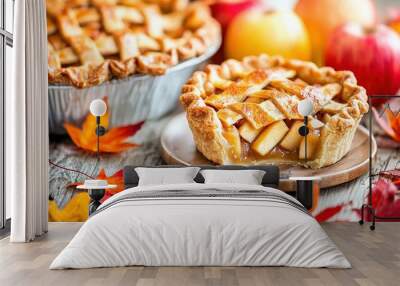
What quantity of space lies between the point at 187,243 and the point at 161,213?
0.27m

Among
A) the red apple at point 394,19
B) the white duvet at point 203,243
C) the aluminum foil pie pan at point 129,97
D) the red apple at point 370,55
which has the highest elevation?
the red apple at point 394,19

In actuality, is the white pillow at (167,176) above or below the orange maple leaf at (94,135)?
below

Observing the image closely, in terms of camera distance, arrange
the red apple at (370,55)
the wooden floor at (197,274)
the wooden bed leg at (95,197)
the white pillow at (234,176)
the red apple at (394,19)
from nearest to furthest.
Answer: the wooden floor at (197,274)
the white pillow at (234,176)
the wooden bed leg at (95,197)
the red apple at (370,55)
the red apple at (394,19)

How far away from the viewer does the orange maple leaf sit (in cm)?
648

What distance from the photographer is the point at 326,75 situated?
21.0 ft

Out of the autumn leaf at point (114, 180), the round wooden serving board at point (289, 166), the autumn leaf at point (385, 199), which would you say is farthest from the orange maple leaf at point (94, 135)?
the autumn leaf at point (385, 199)

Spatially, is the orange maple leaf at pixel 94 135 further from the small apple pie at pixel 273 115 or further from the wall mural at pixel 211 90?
the small apple pie at pixel 273 115

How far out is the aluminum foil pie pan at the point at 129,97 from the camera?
6246mm

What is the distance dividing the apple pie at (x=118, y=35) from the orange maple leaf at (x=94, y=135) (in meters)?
0.42

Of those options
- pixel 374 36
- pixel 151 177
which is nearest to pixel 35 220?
pixel 151 177

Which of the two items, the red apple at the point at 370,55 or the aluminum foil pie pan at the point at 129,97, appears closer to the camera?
the aluminum foil pie pan at the point at 129,97

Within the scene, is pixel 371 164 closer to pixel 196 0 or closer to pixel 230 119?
pixel 230 119

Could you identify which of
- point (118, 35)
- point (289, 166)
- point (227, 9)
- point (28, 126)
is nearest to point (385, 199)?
point (289, 166)

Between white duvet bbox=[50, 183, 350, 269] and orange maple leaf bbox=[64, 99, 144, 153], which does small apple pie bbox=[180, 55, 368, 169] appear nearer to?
orange maple leaf bbox=[64, 99, 144, 153]
